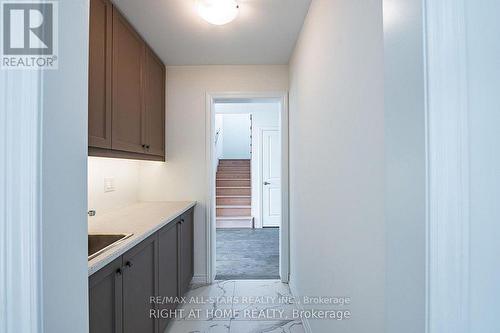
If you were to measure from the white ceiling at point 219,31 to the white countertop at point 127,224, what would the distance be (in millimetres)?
1522

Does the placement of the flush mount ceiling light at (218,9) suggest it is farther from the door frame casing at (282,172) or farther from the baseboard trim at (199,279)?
the baseboard trim at (199,279)

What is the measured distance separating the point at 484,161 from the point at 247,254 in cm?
377

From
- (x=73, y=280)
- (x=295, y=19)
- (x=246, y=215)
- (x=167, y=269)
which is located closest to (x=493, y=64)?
(x=73, y=280)

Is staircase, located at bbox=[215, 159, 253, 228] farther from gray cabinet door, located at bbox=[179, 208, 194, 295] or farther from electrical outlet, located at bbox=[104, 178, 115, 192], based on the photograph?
electrical outlet, located at bbox=[104, 178, 115, 192]

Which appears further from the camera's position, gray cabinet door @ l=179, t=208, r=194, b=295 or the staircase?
the staircase

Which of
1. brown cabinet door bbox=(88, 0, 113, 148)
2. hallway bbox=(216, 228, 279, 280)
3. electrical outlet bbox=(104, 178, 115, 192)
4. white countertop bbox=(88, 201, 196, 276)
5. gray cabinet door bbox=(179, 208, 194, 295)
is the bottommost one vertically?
hallway bbox=(216, 228, 279, 280)

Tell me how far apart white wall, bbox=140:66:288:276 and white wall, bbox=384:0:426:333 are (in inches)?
101

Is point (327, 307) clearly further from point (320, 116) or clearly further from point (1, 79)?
point (1, 79)

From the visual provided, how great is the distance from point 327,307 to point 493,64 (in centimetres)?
145

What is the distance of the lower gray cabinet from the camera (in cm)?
117

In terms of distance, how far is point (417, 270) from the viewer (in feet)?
1.65

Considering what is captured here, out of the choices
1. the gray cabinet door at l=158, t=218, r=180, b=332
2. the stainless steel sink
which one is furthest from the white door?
the stainless steel sink

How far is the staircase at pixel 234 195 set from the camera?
587 centimetres

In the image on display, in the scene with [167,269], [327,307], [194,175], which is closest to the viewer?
[327,307]
